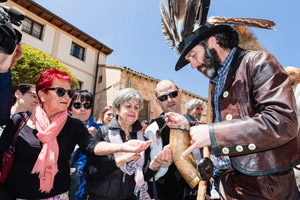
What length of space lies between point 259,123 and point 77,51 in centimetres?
1913

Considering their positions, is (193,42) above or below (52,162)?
above

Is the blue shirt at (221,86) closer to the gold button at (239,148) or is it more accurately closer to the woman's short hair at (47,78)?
the gold button at (239,148)

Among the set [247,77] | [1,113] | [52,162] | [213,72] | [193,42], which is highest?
[193,42]

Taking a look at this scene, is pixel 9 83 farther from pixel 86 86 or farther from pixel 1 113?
pixel 86 86

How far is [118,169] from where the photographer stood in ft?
7.82

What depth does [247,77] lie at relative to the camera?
4.45ft

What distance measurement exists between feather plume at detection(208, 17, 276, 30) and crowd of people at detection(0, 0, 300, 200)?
9cm

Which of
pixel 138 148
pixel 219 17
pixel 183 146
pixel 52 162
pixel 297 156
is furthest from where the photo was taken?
pixel 52 162

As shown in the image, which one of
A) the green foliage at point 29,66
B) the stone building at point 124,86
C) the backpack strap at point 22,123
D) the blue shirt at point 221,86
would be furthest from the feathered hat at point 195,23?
the stone building at point 124,86

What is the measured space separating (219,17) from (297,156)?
1175 millimetres

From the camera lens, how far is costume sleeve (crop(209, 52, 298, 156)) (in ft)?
3.62

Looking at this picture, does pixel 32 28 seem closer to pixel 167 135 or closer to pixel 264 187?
pixel 167 135

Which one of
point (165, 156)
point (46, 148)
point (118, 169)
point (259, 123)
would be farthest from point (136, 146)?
point (259, 123)

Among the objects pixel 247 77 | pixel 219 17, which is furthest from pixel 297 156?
pixel 219 17
